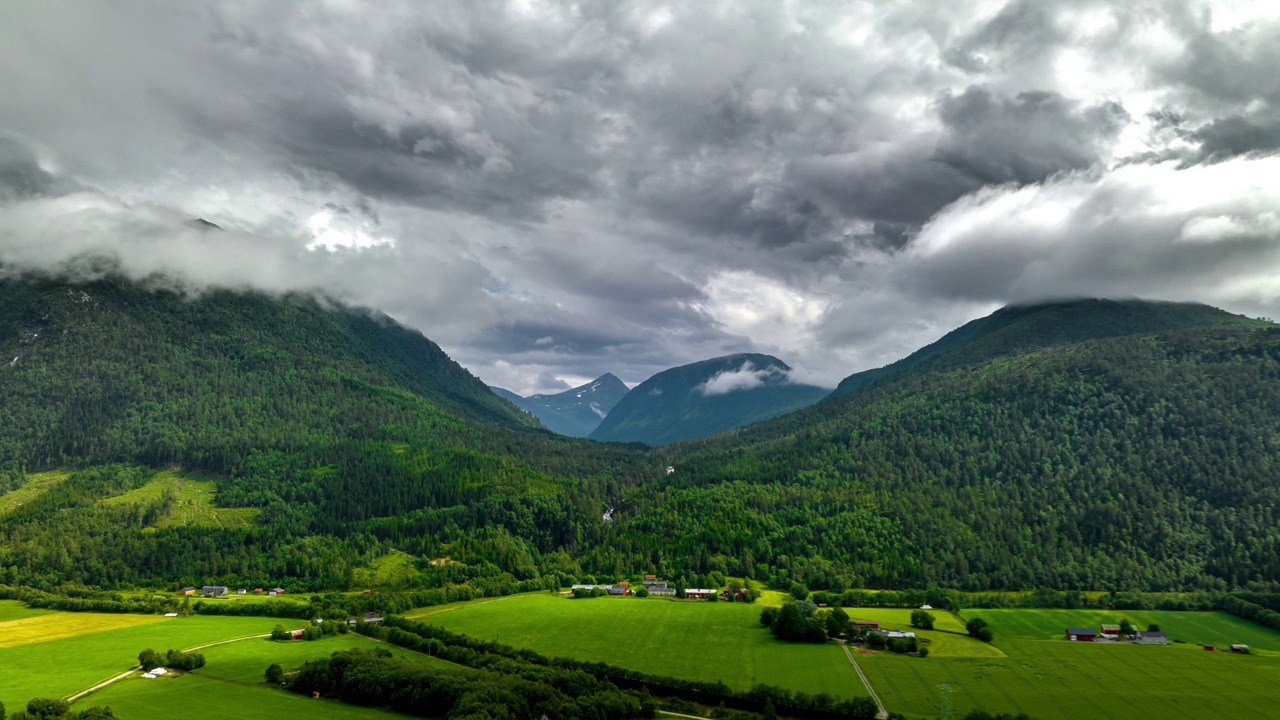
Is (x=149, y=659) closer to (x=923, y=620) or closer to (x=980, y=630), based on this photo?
(x=923, y=620)

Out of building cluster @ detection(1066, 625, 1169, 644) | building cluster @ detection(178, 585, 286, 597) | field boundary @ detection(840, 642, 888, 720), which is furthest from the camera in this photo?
building cluster @ detection(178, 585, 286, 597)

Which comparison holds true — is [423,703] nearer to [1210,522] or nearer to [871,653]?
[871,653]

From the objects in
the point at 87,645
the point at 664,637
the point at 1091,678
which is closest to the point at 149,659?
the point at 87,645

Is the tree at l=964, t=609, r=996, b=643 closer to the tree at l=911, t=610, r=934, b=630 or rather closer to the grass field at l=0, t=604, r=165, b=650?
the tree at l=911, t=610, r=934, b=630

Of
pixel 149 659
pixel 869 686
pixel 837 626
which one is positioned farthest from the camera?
pixel 837 626

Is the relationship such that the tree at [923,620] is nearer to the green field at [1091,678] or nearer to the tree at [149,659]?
the green field at [1091,678]

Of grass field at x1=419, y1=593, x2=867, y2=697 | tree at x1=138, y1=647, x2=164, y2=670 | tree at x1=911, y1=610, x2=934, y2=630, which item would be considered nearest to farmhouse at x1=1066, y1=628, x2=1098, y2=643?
tree at x1=911, y1=610, x2=934, y2=630
